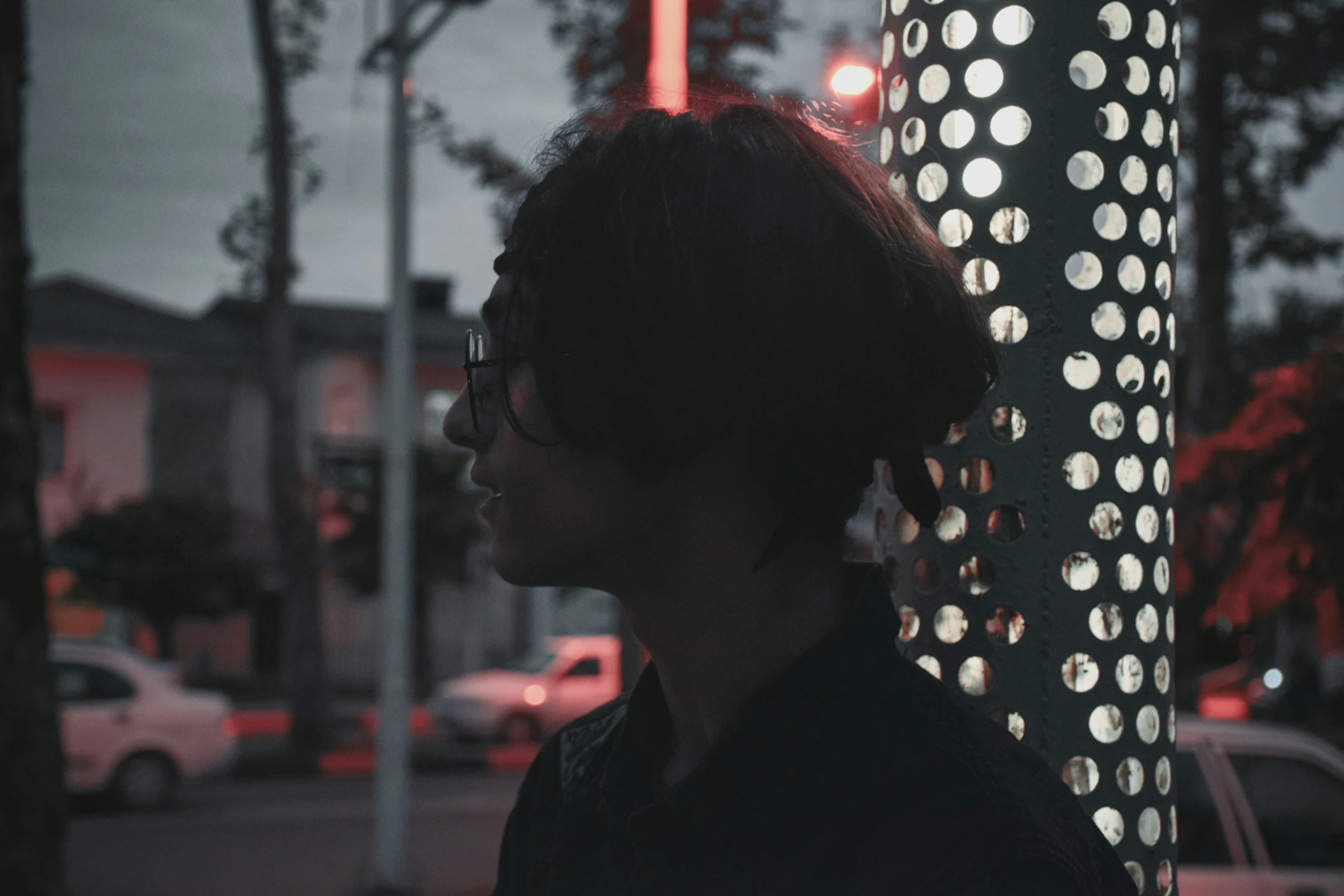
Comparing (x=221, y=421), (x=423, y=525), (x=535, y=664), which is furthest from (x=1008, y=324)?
(x=221, y=421)

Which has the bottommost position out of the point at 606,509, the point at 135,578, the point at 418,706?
the point at 418,706

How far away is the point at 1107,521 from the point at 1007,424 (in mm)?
139

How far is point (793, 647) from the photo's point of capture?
44.3 inches

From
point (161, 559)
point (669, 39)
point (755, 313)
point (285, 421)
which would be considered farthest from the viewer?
point (161, 559)

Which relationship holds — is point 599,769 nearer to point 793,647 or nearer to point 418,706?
point 793,647

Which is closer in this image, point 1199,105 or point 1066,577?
point 1066,577

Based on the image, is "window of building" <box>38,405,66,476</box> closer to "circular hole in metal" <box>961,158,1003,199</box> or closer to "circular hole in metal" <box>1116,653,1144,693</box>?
"circular hole in metal" <box>961,158,1003,199</box>

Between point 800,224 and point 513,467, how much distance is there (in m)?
0.37

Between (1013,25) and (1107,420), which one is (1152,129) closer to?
(1013,25)

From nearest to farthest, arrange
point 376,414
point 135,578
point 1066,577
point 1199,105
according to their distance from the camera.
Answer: point 1066,577
point 1199,105
point 135,578
point 376,414

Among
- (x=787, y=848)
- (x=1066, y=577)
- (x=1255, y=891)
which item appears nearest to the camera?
(x=787, y=848)

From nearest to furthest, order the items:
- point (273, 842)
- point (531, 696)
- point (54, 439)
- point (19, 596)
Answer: point (19, 596) → point (273, 842) → point (531, 696) → point (54, 439)

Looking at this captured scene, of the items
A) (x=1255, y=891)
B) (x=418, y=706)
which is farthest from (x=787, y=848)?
(x=418, y=706)

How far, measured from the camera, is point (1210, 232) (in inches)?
377
